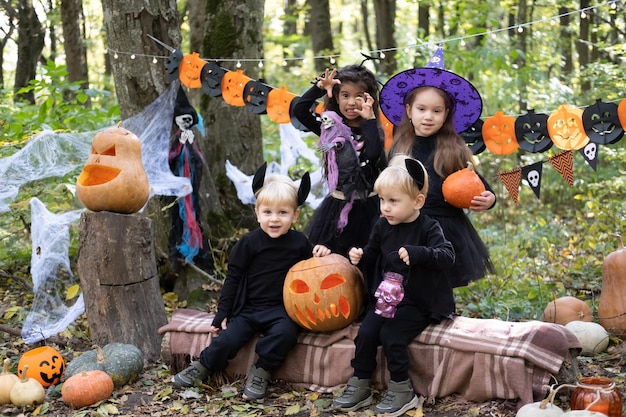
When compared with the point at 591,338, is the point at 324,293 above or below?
above

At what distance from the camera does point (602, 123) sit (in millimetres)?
4828

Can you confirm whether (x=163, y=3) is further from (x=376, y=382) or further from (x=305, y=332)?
(x=376, y=382)

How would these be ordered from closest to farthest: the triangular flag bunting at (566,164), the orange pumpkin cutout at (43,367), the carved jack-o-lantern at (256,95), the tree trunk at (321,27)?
1. the orange pumpkin cutout at (43,367)
2. the triangular flag bunting at (566,164)
3. the carved jack-o-lantern at (256,95)
4. the tree trunk at (321,27)

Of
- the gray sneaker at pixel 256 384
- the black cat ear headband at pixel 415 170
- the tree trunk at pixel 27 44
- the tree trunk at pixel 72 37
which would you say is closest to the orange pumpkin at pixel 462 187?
the black cat ear headband at pixel 415 170

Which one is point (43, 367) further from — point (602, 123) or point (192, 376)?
point (602, 123)

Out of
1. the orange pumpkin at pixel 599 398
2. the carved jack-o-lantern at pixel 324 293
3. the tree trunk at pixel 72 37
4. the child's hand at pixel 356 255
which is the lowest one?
the orange pumpkin at pixel 599 398

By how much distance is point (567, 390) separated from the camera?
13.5ft

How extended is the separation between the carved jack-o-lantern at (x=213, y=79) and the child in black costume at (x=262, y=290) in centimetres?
166

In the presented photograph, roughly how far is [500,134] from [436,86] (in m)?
0.92

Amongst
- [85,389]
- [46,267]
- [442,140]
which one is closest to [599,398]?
[442,140]

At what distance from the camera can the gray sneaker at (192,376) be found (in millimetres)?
4691

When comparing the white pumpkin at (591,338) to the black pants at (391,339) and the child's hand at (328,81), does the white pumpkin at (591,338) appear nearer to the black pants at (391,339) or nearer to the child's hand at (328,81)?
the black pants at (391,339)

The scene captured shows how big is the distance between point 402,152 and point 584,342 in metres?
1.96

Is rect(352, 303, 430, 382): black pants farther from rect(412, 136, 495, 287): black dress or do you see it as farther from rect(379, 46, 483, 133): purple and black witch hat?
rect(379, 46, 483, 133): purple and black witch hat
